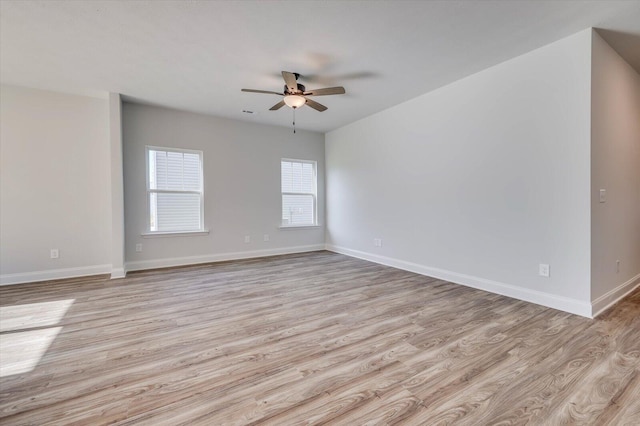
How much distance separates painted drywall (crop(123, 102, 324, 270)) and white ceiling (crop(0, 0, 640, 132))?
91 centimetres

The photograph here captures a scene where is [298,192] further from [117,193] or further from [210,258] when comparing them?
[117,193]

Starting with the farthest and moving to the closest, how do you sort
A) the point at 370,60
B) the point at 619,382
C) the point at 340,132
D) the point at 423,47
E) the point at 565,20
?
the point at 340,132, the point at 370,60, the point at 423,47, the point at 565,20, the point at 619,382

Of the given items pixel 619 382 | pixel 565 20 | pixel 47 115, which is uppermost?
pixel 565 20

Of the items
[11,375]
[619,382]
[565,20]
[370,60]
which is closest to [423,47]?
[370,60]

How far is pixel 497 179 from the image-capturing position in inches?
130

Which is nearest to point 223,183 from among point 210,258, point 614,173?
point 210,258

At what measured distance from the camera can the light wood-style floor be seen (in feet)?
4.89

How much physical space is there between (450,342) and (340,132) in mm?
4606

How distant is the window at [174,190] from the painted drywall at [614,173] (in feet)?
17.5

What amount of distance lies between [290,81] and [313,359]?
2.66m

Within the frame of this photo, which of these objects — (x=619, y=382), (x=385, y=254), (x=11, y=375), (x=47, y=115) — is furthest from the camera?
(x=385, y=254)

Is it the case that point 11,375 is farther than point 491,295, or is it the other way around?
point 491,295

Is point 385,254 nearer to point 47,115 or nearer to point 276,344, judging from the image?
point 276,344

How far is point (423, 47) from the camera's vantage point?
2848mm
